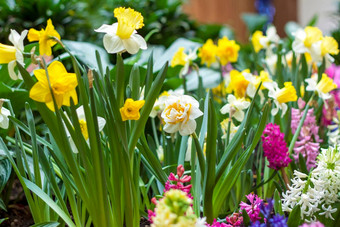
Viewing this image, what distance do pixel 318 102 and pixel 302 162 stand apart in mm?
275

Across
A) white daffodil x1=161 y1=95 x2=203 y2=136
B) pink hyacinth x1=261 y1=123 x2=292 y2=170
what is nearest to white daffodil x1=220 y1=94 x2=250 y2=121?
pink hyacinth x1=261 y1=123 x2=292 y2=170

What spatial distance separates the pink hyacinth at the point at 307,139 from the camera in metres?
0.81

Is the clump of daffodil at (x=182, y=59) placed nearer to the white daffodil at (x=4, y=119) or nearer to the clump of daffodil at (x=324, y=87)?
the clump of daffodil at (x=324, y=87)

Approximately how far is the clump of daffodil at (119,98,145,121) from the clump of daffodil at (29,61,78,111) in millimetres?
70

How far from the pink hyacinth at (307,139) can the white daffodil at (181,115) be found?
31 cm

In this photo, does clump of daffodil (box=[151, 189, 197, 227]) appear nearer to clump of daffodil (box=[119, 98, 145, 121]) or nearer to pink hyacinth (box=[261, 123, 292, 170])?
clump of daffodil (box=[119, 98, 145, 121])

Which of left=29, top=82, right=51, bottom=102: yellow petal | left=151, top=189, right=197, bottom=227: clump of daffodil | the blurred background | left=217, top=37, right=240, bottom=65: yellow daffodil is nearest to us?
left=151, top=189, right=197, bottom=227: clump of daffodil

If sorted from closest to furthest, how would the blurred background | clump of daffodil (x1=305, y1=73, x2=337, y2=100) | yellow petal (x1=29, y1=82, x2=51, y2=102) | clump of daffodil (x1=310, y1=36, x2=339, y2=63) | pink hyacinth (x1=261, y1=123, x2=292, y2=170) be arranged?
1. yellow petal (x1=29, y1=82, x2=51, y2=102)
2. pink hyacinth (x1=261, y1=123, x2=292, y2=170)
3. clump of daffodil (x1=305, y1=73, x2=337, y2=100)
4. clump of daffodil (x1=310, y1=36, x2=339, y2=63)
5. the blurred background

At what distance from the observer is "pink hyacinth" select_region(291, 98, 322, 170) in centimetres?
81

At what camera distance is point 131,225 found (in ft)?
2.08

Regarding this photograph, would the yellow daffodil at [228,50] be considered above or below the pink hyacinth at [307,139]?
above

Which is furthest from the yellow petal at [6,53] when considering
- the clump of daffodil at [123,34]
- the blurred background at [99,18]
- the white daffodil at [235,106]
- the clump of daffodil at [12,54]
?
the white daffodil at [235,106]

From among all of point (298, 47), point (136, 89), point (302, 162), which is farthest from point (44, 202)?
point (298, 47)

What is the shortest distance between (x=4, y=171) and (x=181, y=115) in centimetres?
39
